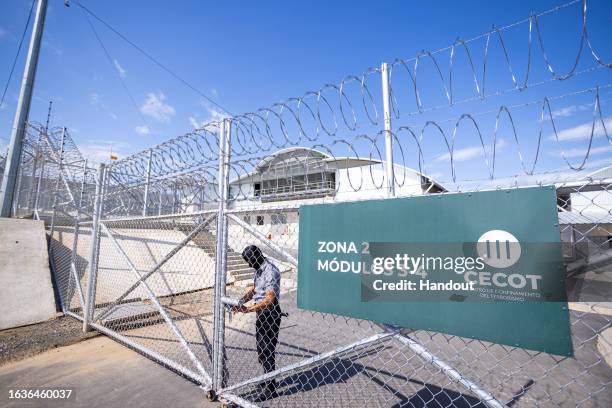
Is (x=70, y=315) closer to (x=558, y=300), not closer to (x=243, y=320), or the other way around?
(x=243, y=320)

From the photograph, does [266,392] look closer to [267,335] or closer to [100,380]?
[267,335]

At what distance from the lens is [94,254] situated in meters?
5.12

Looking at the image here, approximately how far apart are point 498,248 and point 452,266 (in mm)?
280

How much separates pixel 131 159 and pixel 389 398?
510 cm

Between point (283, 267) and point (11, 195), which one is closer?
point (11, 195)

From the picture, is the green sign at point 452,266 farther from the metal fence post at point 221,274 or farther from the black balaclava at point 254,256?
the metal fence post at point 221,274

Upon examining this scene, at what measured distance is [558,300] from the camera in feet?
5.05

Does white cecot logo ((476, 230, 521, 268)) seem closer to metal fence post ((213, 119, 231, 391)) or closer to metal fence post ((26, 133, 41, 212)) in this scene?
metal fence post ((213, 119, 231, 391))

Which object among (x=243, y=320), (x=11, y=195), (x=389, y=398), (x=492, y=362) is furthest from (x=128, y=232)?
(x=492, y=362)

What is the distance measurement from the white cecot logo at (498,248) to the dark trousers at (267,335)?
234cm

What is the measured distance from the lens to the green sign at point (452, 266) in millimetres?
1576

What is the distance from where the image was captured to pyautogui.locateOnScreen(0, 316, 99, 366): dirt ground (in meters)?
4.46

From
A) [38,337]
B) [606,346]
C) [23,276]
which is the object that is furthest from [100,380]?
[606,346]

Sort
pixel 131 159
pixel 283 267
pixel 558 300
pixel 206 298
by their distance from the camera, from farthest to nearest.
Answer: pixel 283 267 → pixel 206 298 → pixel 131 159 → pixel 558 300
